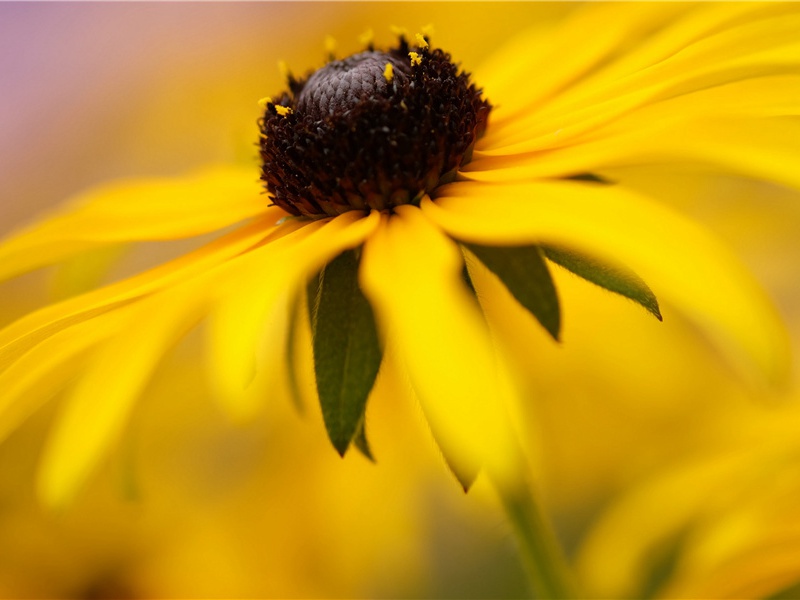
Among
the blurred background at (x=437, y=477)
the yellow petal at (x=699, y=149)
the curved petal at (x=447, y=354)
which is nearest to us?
the curved petal at (x=447, y=354)

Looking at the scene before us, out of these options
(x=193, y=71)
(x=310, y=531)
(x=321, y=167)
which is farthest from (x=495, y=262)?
(x=193, y=71)

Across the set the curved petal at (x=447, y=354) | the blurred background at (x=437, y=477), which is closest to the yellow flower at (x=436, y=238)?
the curved petal at (x=447, y=354)

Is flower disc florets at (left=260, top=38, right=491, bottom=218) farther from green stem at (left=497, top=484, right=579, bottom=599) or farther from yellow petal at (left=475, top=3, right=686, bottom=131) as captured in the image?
green stem at (left=497, top=484, right=579, bottom=599)

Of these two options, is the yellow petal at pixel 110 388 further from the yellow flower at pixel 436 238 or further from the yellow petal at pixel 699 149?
the yellow petal at pixel 699 149

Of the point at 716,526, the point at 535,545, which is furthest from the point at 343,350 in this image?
the point at 716,526

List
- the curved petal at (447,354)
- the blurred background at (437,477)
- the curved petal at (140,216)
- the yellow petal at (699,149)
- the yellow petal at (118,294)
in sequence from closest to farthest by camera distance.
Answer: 1. the curved petal at (447,354)
2. the yellow petal at (699,149)
3. the yellow petal at (118,294)
4. the curved petal at (140,216)
5. the blurred background at (437,477)

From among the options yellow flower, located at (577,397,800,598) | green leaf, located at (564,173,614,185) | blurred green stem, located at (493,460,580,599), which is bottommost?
yellow flower, located at (577,397,800,598)

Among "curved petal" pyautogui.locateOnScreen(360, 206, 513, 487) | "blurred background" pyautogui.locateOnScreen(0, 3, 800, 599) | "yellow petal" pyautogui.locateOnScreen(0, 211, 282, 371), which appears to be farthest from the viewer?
"blurred background" pyautogui.locateOnScreen(0, 3, 800, 599)

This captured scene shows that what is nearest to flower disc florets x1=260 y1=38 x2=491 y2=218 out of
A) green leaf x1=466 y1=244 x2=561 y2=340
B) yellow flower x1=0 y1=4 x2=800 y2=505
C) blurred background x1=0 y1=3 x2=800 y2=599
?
yellow flower x1=0 y1=4 x2=800 y2=505
